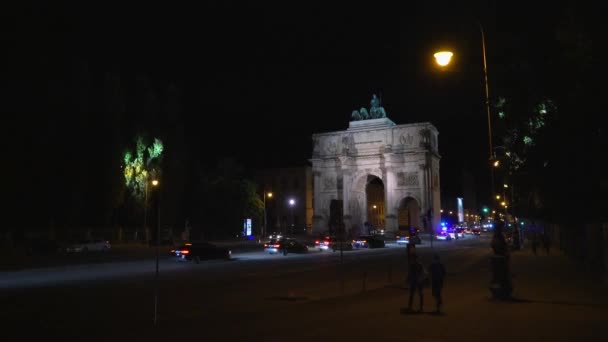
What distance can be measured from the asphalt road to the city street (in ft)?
0.09

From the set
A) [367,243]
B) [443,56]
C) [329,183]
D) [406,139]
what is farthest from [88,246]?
[406,139]

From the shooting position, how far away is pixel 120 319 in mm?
13211

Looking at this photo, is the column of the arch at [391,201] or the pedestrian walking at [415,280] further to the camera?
the column of the arch at [391,201]

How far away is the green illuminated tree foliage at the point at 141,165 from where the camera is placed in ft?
190

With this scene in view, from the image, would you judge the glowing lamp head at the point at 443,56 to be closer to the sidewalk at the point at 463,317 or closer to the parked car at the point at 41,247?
the sidewalk at the point at 463,317

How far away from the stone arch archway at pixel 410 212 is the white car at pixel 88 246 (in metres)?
60.6

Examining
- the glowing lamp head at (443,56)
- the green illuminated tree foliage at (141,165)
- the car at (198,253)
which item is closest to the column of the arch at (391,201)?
the green illuminated tree foliage at (141,165)

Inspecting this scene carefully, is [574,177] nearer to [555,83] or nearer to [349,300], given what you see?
[555,83]

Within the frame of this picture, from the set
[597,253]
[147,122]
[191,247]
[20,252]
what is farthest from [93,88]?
[597,253]

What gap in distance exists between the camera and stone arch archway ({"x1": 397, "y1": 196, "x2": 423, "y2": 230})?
98625 mm

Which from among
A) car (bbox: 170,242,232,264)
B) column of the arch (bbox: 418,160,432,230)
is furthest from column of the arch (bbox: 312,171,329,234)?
car (bbox: 170,242,232,264)

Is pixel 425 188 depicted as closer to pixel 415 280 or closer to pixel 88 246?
pixel 88 246

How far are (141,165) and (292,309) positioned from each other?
1857 inches

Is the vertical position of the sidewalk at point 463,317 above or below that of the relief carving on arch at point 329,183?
below
